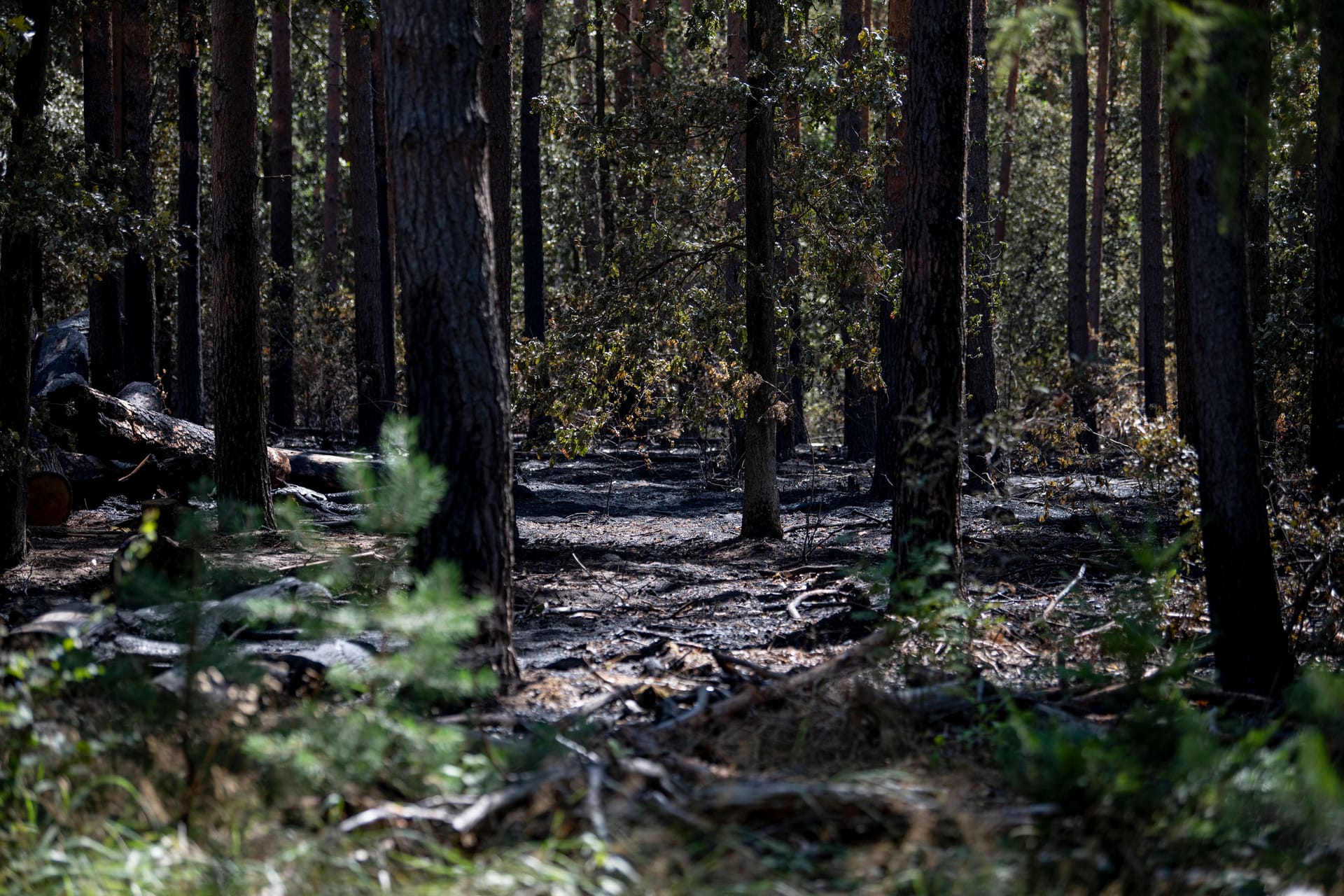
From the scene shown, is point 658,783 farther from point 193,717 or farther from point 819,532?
point 819,532

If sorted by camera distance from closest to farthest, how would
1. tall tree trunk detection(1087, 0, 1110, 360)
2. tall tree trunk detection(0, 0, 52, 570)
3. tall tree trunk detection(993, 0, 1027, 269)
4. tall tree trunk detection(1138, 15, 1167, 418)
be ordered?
tall tree trunk detection(0, 0, 52, 570) → tall tree trunk detection(1138, 15, 1167, 418) → tall tree trunk detection(1087, 0, 1110, 360) → tall tree trunk detection(993, 0, 1027, 269)

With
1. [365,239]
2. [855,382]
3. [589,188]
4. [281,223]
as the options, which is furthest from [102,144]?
[589,188]

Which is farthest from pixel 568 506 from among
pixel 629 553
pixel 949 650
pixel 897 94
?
pixel 949 650

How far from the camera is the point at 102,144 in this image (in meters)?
14.6

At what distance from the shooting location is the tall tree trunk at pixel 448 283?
5.37 m

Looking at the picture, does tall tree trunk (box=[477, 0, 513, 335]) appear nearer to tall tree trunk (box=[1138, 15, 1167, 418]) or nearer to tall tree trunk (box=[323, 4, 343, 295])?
tall tree trunk (box=[1138, 15, 1167, 418])

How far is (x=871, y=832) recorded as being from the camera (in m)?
3.47

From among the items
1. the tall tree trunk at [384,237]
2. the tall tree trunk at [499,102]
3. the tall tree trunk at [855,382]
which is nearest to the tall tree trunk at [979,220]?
the tall tree trunk at [855,382]

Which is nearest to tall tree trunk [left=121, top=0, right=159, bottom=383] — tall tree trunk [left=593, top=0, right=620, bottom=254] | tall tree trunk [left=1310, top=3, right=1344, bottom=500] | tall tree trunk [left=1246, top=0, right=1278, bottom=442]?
tall tree trunk [left=593, top=0, right=620, bottom=254]

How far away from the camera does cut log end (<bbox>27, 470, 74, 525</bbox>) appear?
35.9ft

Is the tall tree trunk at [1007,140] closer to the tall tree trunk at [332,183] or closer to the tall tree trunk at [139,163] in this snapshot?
the tall tree trunk at [332,183]

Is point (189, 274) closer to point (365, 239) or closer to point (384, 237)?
point (365, 239)

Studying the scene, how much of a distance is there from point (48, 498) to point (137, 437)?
1787mm

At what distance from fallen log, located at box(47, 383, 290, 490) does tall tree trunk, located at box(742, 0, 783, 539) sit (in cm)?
556
